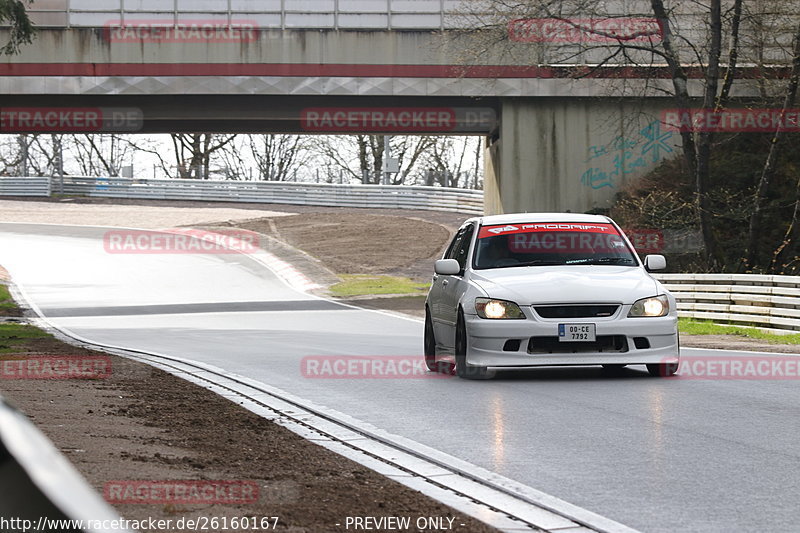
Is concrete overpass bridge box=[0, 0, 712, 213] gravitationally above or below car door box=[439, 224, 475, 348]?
above

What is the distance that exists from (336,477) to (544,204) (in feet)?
107

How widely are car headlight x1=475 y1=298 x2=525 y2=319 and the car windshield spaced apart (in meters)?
0.97

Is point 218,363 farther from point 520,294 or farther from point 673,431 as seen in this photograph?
point 673,431

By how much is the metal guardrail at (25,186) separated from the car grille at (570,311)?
67.2 metres

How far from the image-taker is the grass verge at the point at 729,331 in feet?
→ 66.3

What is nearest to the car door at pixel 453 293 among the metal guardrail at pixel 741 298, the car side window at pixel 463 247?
the car side window at pixel 463 247

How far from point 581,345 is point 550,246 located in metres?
1.60

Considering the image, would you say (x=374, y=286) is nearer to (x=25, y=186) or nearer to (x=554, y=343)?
(x=554, y=343)

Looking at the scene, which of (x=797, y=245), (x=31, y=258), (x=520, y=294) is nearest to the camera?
(x=520, y=294)

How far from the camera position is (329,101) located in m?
38.9

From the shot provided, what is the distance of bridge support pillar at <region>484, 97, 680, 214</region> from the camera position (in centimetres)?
3859

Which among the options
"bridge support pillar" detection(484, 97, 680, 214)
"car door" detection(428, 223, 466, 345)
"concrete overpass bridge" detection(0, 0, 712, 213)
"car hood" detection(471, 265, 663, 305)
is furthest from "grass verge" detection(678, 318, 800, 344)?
"bridge support pillar" detection(484, 97, 680, 214)

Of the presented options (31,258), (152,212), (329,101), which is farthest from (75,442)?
(152,212)

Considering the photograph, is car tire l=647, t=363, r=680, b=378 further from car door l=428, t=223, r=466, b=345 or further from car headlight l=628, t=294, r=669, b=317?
car door l=428, t=223, r=466, b=345
